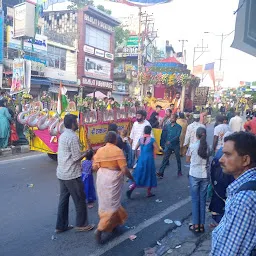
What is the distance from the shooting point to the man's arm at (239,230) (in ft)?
4.79

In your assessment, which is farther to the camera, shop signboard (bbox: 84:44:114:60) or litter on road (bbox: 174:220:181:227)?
shop signboard (bbox: 84:44:114:60)

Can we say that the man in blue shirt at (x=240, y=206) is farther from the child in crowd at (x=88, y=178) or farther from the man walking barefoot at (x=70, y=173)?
the child in crowd at (x=88, y=178)

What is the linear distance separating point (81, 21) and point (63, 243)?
1040 inches

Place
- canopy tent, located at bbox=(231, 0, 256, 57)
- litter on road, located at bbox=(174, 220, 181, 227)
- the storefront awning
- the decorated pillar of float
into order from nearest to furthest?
canopy tent, located at bbox=(231, 0, 256, 57) < litter on road, located at bbox=(174, 220, 181, 227) < the decorated pillar of float < the storefront awning

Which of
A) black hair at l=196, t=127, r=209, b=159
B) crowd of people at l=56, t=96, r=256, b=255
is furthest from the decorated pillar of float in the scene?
black hair at l=196, t=127, r=209, b=159

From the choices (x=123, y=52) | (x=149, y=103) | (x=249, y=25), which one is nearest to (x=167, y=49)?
(x=123, y=52)

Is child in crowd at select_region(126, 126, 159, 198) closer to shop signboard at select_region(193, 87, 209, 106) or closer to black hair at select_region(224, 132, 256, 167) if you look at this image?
black hair at select_region(224, 132, 256, 167)

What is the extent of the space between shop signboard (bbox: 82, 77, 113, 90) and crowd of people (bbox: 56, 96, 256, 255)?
21.9m

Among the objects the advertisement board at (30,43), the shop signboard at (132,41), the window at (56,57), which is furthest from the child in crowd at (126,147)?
the shop signboard at (132,41)

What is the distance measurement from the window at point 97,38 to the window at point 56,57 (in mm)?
3605

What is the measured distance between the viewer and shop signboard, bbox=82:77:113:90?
2850cm

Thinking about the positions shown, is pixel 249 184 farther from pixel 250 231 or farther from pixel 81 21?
pixel 81 21

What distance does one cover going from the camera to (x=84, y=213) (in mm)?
4184

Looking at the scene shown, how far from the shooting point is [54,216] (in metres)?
4.82
